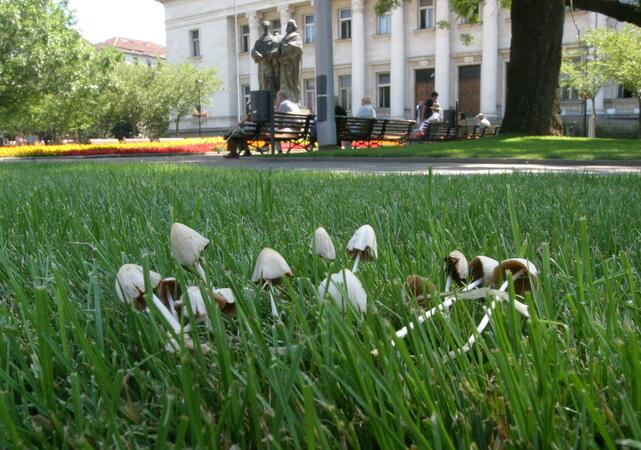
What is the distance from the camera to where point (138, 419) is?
2.19 ft

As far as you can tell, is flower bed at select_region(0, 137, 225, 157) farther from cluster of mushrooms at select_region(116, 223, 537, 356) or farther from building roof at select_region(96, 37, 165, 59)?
building roof at select_region(96, 37, 165, 59)

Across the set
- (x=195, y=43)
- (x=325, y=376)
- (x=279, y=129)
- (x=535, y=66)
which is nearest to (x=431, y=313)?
(x=325, y=376)

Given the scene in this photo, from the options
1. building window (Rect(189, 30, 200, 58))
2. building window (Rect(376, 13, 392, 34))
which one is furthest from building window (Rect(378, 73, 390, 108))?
building window (Rect(189, 30, 200, 58))

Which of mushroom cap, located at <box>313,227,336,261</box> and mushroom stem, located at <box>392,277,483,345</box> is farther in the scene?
mushroom cap, located at <box>313,227,336,261</box>

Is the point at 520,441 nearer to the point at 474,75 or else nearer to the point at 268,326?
the point at 268,326

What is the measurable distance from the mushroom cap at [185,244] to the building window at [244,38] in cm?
4951

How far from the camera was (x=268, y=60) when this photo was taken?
19703 millimetres

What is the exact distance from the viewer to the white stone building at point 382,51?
37719mm

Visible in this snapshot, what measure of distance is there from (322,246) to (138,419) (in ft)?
1.90

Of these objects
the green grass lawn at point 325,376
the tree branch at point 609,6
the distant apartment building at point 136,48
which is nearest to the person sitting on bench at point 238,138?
the tree branch at point 609,6

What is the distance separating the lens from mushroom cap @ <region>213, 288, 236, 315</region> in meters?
0.92

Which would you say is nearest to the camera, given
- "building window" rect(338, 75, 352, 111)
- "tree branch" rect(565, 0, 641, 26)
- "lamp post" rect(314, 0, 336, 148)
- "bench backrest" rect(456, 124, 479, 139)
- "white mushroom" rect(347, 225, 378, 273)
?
"white mushroom" rect(347, 225, 378, 273)

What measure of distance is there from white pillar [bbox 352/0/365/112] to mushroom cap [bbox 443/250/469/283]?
1665 inches

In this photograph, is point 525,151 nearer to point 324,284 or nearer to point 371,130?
point 371,130
